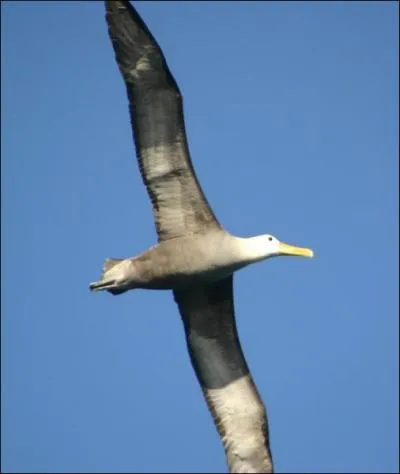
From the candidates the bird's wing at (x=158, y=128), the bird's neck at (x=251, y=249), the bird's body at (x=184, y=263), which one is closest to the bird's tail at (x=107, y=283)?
the bird's body at (x=184, y=263)

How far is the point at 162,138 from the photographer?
16938 mm

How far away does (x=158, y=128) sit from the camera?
16.9 metres

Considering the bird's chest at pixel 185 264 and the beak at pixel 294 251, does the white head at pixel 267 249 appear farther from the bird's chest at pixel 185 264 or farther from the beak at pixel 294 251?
the bird's chest at pixel 185 264

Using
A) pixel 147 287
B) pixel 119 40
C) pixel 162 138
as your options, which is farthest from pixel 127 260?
pixel 119 40

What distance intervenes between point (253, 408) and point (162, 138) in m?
4.54

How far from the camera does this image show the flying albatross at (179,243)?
16578 millimetres

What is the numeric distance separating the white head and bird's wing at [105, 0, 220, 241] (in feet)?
2.01

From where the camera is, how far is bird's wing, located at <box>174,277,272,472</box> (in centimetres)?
1789

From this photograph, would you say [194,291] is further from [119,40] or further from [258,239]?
[119,40]

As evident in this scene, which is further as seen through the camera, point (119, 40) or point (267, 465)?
point (267, 465)

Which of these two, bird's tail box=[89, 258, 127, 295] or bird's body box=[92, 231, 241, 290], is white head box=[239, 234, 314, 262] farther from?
bird's tail box=[89, 258, 127, 295]

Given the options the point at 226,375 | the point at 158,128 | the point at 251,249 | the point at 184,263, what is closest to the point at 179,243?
the point at 184,263

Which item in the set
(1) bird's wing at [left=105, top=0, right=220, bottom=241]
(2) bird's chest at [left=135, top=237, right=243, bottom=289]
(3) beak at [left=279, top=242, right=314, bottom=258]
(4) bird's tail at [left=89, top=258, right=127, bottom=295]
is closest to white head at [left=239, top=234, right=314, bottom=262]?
(3) beak at [left=279, top=242, right=314, bottom=258]

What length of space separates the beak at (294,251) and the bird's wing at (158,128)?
111 centimetres
